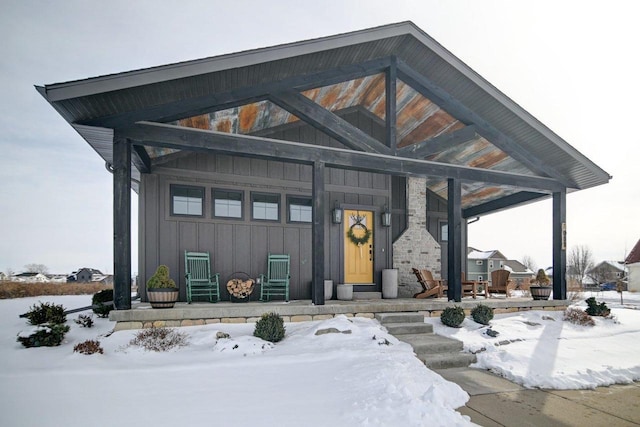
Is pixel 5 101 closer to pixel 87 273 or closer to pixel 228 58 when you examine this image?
pixel 228 58

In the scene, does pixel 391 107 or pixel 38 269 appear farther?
pixel 38 269

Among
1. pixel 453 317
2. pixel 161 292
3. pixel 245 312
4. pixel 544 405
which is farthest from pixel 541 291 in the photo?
pixel 161 292

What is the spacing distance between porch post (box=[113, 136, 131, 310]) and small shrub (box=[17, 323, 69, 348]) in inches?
30.0

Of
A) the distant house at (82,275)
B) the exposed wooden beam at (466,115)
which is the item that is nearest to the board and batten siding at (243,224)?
the exposed wooden beam at (466,115)

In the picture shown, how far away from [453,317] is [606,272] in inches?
1654

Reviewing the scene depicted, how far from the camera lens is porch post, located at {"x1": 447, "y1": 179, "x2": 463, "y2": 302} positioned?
299 inches

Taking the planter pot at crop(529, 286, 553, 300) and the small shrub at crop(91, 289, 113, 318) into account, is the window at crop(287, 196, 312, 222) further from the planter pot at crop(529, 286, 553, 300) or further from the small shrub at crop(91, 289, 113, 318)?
the planter pot at crop(529, 286, 553, 300)

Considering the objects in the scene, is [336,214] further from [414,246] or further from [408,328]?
[408,328]

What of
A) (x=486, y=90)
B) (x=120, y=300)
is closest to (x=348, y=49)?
(x=486, y=90)

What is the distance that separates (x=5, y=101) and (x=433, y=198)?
9.70 metres

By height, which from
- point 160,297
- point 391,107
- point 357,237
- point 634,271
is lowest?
point 634,271

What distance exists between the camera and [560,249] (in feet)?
28.1

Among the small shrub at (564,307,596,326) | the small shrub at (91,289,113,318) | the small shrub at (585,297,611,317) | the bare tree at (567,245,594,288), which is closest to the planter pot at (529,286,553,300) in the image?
the small shrub at (564,307,596,326)

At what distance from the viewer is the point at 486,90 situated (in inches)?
291
